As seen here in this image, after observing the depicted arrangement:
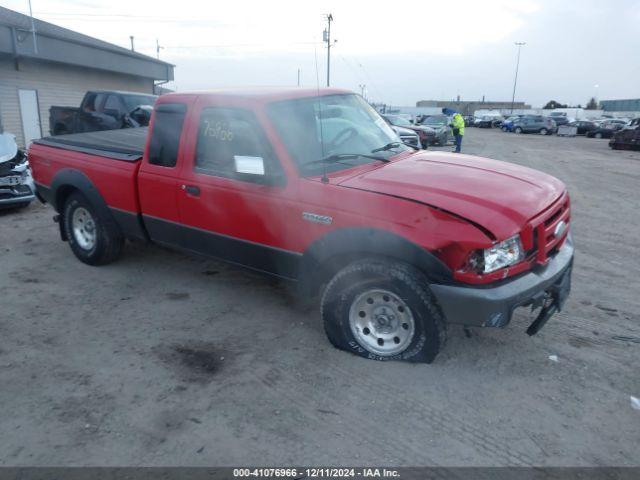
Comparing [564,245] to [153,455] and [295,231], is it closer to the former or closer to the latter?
[295,231]

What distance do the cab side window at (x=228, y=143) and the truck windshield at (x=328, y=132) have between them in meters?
0.18

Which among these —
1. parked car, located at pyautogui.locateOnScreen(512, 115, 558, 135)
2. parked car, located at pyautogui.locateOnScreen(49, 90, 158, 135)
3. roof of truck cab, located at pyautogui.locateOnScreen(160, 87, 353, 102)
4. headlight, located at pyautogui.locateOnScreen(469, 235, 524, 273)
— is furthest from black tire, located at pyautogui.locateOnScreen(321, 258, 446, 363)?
parked car, located at pyautogui.locateOnScreen(512, 115, 558, 135)

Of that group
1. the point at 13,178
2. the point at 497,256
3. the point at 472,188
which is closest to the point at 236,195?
the point at 472,188

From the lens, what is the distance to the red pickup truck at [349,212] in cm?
305

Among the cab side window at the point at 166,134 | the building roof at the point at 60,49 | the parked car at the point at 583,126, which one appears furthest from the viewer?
the parked car at the point at 583,126

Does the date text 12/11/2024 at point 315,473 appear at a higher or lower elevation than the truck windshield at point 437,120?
lower

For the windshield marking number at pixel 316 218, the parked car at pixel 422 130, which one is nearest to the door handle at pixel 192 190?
the windshield marking number at pixel 316 218

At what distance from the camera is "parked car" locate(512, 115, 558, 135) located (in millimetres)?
38188

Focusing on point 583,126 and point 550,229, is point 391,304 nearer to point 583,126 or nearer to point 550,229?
point 550,229

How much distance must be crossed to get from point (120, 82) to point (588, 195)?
20.7 meters

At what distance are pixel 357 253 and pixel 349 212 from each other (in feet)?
1.00

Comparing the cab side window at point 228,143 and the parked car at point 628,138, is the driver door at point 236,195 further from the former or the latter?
the parked car at point 628,138

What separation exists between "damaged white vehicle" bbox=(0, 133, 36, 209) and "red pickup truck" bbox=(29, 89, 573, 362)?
3.79 metres

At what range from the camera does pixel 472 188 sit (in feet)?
11.0
